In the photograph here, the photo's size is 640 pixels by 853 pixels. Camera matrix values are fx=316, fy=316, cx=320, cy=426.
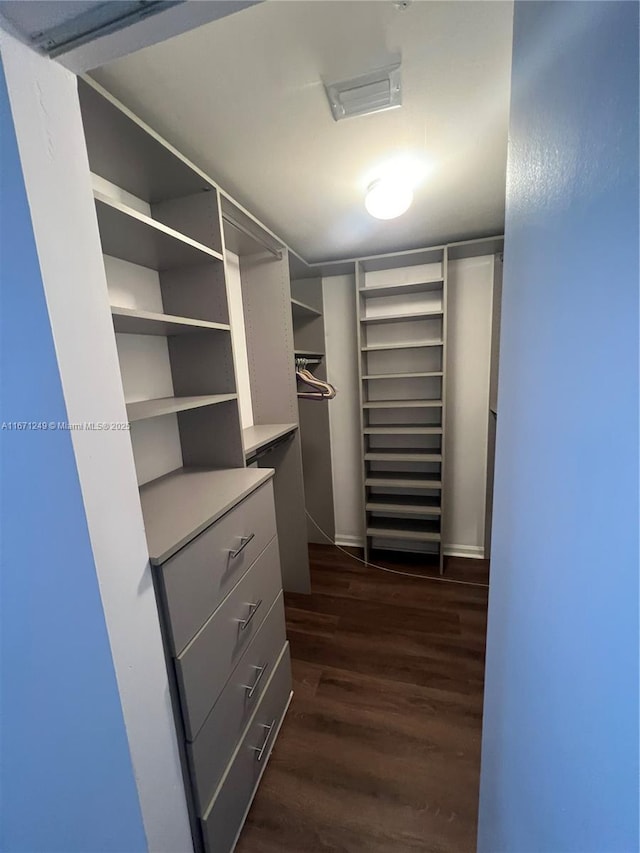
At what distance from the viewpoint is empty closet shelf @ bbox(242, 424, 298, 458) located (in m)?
1.55

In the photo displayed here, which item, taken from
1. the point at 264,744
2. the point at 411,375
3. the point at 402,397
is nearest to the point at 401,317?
the point at 411,375

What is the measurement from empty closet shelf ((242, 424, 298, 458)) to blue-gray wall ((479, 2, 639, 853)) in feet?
3.75

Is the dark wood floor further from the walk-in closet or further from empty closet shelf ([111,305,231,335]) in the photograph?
empty closet shelf ([111,305,231,335])

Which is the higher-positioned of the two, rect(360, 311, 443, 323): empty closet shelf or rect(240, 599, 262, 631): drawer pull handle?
rect(360, 311, 443, 323): empty closet shelf

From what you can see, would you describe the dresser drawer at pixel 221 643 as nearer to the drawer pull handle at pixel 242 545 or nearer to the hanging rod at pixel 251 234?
the drawer pull handle at pixel 242 545

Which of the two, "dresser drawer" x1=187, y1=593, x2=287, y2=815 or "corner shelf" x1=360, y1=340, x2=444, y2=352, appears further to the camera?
"corner shelf" x1=360, y1=340, x2=444, y2=352

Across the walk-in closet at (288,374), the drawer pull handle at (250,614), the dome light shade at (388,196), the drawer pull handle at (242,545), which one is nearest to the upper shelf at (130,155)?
the walk-in closet at (288,374)

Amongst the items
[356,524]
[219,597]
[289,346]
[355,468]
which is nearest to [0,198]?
[219,597]

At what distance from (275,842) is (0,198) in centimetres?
191

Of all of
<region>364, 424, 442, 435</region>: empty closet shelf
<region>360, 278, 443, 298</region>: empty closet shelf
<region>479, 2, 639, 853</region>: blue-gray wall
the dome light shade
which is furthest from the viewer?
<region>364, 424, 442, 435</region>: empty closet shelf

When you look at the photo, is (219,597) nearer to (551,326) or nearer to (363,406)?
(551,326)

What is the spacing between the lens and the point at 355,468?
2.77 meters

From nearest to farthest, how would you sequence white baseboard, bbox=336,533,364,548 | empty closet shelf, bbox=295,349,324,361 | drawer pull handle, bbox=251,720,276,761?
drawer pull handle, bbox=251,720,276,761
empty closet shelf, bbox=295,349,324,361
white baseboard, bbox=336,533,364,548

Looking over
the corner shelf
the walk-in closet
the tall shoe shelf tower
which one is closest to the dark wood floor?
the walk-in closet
